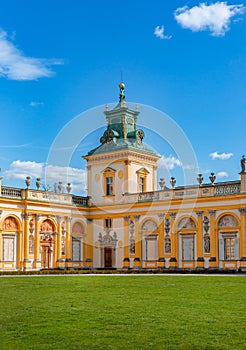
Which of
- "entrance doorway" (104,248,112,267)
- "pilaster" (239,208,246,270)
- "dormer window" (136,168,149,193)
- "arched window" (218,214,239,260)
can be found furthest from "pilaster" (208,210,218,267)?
"entrance doorway" (104,248,112,267)

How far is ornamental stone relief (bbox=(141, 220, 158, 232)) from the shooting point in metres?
47.4

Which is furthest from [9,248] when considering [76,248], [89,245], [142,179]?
[142,179]

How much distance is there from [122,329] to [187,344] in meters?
1.86

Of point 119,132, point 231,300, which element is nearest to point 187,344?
point 231,300

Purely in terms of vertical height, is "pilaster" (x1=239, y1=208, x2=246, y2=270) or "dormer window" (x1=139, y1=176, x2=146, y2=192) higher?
"dormer window" (x1=139, y1=176, x2=146, y2=192)

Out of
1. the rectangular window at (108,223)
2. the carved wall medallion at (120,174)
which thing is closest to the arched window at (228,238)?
the rectangular window at (108,223)

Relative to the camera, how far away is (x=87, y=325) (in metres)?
12.0

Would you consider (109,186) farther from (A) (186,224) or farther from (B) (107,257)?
(A) (186,224)

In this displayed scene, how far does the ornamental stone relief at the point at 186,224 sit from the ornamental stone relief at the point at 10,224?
1336cm

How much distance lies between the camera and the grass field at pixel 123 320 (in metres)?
10.2

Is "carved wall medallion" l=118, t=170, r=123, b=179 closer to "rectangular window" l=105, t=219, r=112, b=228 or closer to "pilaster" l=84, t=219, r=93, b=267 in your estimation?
"rectangular window" l=105, t=219, r=112, b=228

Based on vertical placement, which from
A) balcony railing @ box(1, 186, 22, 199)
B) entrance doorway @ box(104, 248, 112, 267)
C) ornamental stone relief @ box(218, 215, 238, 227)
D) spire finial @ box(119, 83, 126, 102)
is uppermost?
spire finial @ box(119, 83, 126, 102)

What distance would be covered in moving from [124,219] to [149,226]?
→ 8.76 feet

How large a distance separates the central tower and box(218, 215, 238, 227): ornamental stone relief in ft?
33.6
